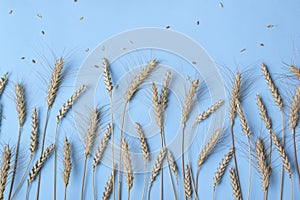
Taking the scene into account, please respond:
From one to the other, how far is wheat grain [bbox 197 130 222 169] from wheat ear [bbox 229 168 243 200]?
0.10 metres

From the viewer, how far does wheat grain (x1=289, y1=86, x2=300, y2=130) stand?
1503 mm

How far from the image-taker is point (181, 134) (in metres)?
1.58

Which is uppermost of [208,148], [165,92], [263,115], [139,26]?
[139,26]

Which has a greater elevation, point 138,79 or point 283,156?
point 138,79

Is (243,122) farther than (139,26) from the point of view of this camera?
No

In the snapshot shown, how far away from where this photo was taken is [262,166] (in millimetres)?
1493

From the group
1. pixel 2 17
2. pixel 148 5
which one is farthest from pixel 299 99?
pixel 2 17

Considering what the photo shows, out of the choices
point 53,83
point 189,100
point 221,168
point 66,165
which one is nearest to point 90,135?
point 66,165

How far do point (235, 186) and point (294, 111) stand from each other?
1.11 ft

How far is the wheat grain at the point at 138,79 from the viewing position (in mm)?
1596

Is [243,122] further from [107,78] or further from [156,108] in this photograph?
[107,78]

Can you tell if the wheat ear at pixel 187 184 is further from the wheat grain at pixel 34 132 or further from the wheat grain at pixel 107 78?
the wheat grain at pixel 34 132

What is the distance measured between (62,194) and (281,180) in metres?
0.80

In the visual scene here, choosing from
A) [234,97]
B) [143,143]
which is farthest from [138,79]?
[234,97]
